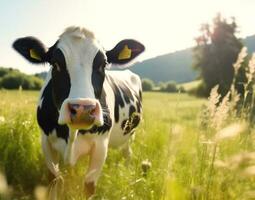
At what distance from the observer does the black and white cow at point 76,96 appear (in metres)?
4.07

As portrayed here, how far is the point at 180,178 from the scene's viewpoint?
3863 millimetres

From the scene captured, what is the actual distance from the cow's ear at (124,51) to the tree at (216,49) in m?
42.4

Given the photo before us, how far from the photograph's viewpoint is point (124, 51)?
5719 millimetres

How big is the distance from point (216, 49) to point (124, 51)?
4448 centimetres

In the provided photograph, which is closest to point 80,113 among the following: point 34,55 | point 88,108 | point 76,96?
point 88,108

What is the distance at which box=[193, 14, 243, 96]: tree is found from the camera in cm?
4762

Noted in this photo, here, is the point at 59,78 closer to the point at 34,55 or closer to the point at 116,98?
the point at 34,55

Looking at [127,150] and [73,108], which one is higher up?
[73,108]

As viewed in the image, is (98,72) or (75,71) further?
(98,72)

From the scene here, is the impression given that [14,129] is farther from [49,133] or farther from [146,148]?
[146,148]

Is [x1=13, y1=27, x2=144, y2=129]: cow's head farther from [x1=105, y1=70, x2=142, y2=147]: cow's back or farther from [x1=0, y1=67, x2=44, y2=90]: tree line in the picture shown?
[x1=0, y1=67, x2=44, y2=90]: tree line

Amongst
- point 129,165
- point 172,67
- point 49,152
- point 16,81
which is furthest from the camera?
point 172,67

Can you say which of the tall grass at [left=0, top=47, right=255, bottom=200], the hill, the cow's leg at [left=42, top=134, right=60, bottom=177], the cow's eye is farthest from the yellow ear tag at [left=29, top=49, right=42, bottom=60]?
the hill

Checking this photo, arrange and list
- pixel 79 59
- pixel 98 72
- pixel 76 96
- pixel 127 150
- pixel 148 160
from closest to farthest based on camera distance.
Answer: pixel 76 96 → pixel 79 59 → pixel 98 72 → pixel 148 160 → pixel 127 150
